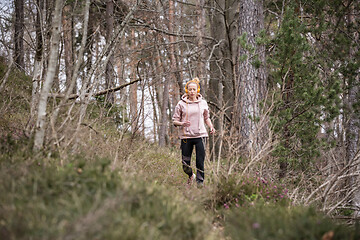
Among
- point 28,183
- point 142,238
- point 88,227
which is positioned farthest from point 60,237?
point 28,183

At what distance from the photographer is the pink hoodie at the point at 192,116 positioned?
521cm

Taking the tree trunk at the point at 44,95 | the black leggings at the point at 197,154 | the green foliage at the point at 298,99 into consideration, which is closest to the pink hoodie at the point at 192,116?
the black leggings at the point at 197,154

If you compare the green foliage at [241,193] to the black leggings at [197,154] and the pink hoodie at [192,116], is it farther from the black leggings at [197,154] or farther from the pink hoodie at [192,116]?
the pink hoodie at [192,116]

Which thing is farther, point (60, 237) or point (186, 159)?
point (186, 159)

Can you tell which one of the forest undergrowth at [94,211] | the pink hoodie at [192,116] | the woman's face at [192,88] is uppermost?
the woman's face at [192,88]

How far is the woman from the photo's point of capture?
16.9ft

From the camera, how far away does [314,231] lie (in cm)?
223

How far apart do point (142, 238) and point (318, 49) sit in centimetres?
580

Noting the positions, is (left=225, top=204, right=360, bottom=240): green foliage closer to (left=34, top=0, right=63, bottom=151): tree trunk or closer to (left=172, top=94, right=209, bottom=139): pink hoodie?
(left=34, top=0, right=63, bottom=151): tree trunk

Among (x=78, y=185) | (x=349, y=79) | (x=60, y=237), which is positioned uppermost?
(x=349, y=79)

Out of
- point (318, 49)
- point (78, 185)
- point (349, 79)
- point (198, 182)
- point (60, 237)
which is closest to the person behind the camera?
point (60, 237)

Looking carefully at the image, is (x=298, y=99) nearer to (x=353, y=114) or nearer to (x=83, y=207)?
(x=353, y=114)

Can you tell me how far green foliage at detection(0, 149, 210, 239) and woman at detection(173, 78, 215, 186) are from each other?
2.31 meters

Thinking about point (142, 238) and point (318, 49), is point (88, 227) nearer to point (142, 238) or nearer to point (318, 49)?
point (142, 238)
